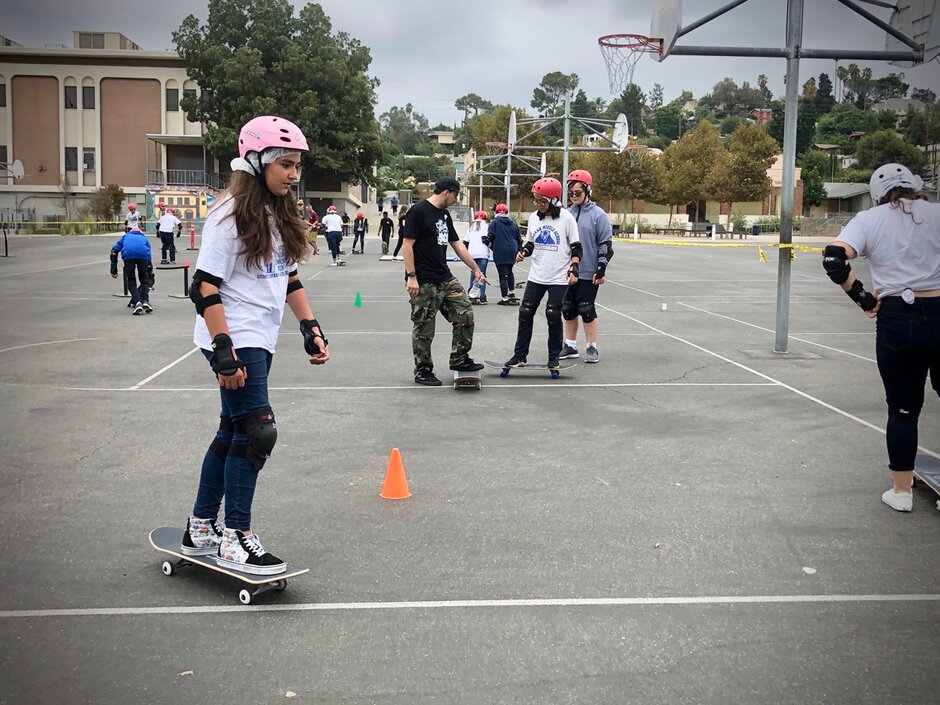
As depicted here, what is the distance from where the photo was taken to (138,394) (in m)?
9.53

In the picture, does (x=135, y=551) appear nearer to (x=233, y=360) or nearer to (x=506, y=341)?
(x=233, y=360)

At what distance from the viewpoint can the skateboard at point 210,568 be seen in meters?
4.32

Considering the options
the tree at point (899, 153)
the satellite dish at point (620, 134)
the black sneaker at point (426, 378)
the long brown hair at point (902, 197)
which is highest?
the satellite dish at point (620, 134)

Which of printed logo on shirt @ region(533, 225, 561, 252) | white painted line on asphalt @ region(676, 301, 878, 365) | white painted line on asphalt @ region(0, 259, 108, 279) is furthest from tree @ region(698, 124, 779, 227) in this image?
printed logo on shirt @ region(533, 225, 561, 252)

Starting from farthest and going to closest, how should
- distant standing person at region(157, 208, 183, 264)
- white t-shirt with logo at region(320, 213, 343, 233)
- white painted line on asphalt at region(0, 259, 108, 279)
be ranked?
white t-shirt with logo at region(320, 213, 343, 233) < distant standing person at region(157, 208, 183, 264) < white painted line on asphalt at region(0, 259, 108, 279)

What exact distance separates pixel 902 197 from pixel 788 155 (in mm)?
6837

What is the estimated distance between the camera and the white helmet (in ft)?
19.0

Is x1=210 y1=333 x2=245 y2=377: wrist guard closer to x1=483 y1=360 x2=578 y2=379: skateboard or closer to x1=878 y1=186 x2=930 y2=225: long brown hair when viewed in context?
x1=878 y1=186 x2=930 y2=225: long brown hair

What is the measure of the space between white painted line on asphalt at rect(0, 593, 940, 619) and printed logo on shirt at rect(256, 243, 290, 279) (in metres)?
1.53

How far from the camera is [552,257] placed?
10.4m

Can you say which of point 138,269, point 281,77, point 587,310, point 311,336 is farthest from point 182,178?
point 311,336

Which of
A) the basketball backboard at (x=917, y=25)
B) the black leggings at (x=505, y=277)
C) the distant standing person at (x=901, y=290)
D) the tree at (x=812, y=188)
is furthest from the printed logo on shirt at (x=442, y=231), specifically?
the tree at (x=812, y=188)

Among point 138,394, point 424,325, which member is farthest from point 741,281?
point 138,394

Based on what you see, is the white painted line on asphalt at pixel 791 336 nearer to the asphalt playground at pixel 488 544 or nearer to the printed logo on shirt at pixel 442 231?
the asphalt playground at pixel 488 544
